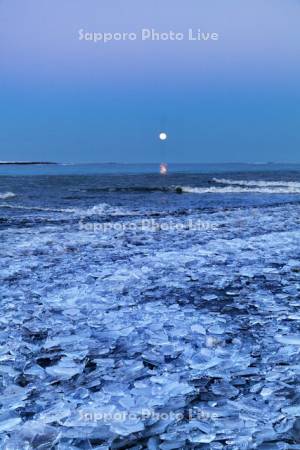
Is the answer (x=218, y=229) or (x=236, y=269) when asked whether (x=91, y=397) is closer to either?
(x=236, y=269)

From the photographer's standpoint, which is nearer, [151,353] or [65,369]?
[65,369]

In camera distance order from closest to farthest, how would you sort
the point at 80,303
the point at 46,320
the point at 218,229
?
1. the point at 46,320
2. the point at 80,303
3. the point at 218,229

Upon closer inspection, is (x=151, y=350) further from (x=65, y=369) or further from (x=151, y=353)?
(x=65, y=369)

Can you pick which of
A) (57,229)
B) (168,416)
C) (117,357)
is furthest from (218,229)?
(168,416)

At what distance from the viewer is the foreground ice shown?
3.06 meters

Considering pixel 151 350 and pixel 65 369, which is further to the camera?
pixel 151 350

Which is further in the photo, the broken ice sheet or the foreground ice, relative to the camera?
the broken ice sheet

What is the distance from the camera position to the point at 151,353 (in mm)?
4324

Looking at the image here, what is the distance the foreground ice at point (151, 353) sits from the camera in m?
3.06

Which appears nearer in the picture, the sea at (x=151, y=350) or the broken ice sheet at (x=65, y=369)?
the sea at (x=151, y=350)

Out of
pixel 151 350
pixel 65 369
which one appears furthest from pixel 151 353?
pixel 65 369

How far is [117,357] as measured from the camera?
4.28m

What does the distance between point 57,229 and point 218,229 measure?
5.40 metres

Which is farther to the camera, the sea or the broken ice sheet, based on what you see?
the broken ice sheet
